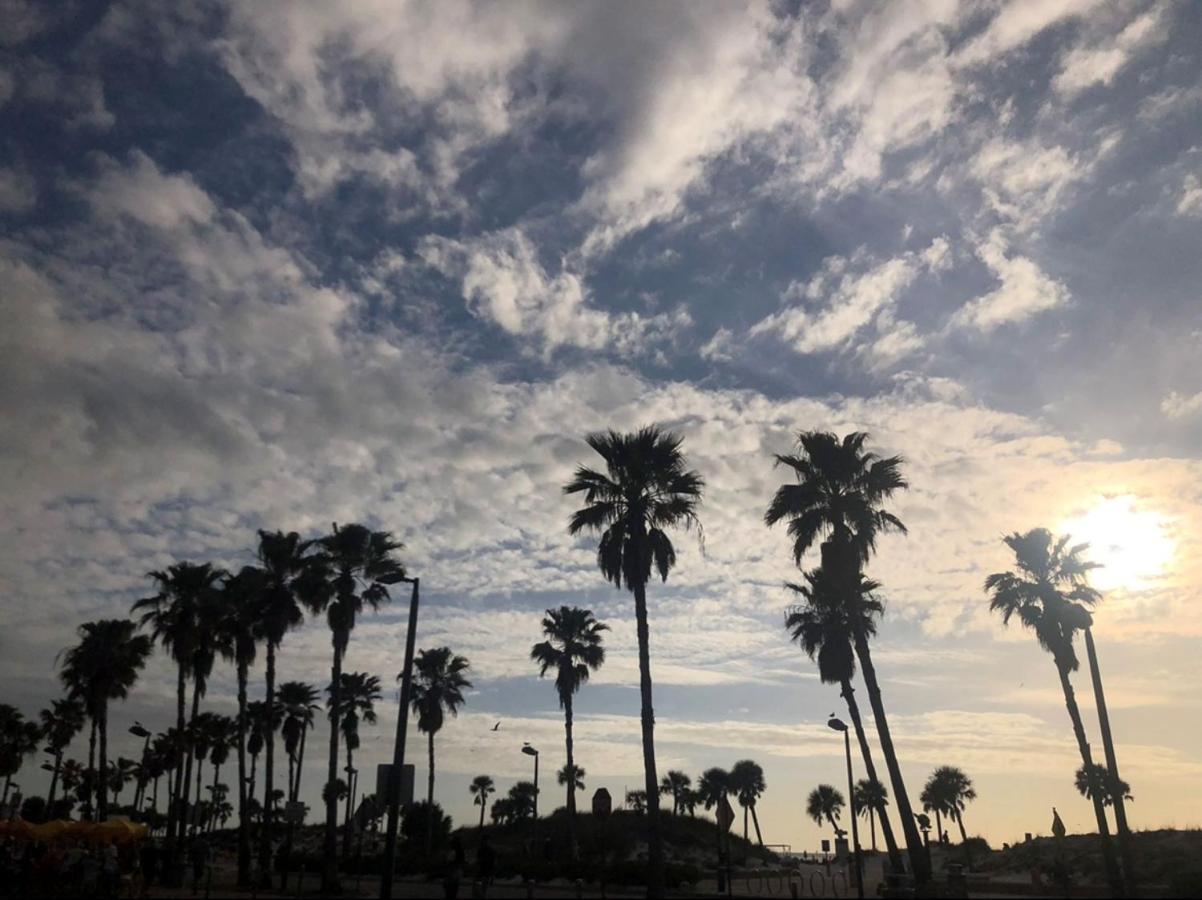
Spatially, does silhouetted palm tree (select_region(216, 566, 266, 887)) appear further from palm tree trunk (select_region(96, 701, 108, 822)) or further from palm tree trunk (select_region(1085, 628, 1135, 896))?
palm tree trunk (select_region(1085, 628, 1135, 896))

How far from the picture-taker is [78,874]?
31156 millimetres

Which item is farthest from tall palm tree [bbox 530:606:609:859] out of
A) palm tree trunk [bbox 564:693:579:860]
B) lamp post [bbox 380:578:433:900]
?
lamp post [bbox 380:578:433:900]

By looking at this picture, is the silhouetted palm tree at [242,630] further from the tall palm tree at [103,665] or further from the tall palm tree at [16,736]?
the tall palm tree at [16,736]

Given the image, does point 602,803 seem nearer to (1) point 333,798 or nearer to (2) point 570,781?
(1) point 333,798

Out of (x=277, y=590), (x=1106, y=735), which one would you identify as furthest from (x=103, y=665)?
(x=1106, y=735)

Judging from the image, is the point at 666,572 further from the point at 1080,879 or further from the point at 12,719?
the point at 12,719

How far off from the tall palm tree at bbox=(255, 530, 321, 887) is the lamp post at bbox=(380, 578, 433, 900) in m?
16.6

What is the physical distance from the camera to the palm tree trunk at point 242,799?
135 ft

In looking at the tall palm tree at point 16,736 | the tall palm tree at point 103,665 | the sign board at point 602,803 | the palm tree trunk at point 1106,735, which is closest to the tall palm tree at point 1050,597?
the palm tree trunk at point 1106,735

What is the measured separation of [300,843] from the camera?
329 feet

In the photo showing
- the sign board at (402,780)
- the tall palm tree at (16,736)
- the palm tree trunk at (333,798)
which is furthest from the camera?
the tall palm tree at (16,736)

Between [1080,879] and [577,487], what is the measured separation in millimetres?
31906

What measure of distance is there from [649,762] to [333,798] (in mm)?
12193

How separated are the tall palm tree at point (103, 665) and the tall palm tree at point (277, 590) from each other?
19.2 meters
